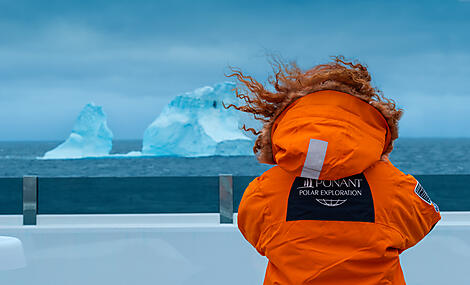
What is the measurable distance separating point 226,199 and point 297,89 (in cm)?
170

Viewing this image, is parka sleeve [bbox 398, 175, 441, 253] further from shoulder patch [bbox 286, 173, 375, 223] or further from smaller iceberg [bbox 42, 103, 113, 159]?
smaller iceberg [bbox 42, 103, 113, 159]

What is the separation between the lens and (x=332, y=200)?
1.18 meters

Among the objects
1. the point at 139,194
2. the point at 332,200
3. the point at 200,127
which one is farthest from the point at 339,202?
the point at 200,127

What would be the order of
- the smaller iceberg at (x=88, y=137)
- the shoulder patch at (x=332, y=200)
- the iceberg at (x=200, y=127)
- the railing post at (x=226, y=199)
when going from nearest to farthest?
1. the shoulder patch at (x=332, y=200)
2. the railing post at (x=226, y=199)
3. the iceberg at (x=200, y=127)
4. the smaller iceberg at (x=88, y=137)

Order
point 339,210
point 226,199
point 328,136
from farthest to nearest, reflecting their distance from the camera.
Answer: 1. point 226,199
2. point 339,210
3. point 328,136

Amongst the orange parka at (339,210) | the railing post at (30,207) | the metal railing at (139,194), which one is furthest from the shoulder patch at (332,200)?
the railing post at (30,207)

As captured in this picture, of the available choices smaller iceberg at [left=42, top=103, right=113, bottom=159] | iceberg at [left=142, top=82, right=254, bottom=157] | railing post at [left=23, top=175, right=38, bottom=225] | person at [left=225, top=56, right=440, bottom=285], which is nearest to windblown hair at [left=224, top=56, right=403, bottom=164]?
person at [left=225, top=56, right=440, bottom=285]

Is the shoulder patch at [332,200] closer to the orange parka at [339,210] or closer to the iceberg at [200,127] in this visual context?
the orange parka at [339,210]

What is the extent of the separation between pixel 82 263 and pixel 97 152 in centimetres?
2612

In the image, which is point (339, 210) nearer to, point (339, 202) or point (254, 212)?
point (339, 202)

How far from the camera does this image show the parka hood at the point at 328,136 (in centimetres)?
107

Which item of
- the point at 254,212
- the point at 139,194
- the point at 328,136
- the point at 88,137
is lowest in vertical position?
the point at 139,194

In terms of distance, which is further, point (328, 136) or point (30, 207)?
point (30, 207)

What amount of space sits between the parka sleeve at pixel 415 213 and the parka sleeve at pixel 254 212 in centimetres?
30
